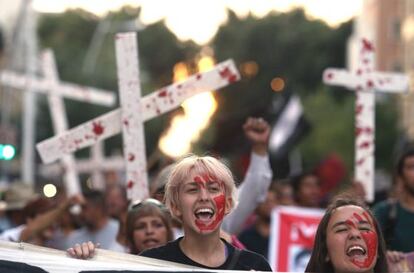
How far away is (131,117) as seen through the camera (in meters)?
6.70

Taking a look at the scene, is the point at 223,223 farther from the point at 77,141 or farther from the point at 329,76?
the point at 329,76

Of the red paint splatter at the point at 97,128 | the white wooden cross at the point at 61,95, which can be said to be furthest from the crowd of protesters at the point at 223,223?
the white wooden cross at the point at 61,95

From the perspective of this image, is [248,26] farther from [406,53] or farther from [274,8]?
[406,53]

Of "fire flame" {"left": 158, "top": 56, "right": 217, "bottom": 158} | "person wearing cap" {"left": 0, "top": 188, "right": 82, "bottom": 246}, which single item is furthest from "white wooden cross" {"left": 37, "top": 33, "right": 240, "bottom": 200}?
"fire flame" {"left": 158, "top": 56, "right": 217, "bottom": 158}

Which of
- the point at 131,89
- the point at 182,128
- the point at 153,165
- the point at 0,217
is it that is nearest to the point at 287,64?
the point at 182,128

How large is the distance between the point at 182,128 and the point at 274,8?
729 inches

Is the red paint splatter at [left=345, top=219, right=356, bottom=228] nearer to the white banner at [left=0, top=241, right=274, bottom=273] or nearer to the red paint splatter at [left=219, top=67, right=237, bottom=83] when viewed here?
the white banner at [left=0, top=241, right=274, bottom=273]

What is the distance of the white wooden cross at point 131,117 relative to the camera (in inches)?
262

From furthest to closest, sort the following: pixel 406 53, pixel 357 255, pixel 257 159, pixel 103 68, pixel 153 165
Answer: pixel 406 53 → pixel 103 68 → pixel 153 165 → pixel 257 159 → pixel 357 255

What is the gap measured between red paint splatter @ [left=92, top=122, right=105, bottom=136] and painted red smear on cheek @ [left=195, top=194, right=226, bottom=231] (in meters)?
2.17

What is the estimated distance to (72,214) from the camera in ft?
31.8

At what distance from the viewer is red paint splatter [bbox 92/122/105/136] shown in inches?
265

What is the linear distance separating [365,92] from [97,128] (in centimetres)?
236

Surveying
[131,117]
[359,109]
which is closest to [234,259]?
[131,117]
